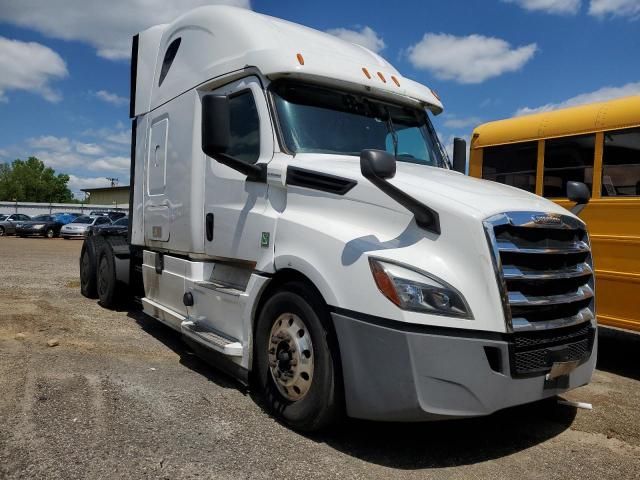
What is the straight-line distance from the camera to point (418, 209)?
135 inches

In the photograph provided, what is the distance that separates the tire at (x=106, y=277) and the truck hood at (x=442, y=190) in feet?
15.2

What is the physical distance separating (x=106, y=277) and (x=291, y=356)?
502 centimetres

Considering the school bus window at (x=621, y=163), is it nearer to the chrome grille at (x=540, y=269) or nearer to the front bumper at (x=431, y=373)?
the chrome grille at (x=540, y=269)

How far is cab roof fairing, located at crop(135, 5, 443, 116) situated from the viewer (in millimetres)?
4488

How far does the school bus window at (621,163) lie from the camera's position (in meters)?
5.86

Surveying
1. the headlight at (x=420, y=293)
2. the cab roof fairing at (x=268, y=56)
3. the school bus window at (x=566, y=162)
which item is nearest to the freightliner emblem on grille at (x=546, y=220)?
the headlight at (x=420, y=293)

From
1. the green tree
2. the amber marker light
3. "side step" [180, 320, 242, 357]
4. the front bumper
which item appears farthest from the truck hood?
the green tree

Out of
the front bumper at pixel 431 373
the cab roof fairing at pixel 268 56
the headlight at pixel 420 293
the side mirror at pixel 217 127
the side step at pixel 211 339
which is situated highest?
the cab roof fairing at pixel 268 56

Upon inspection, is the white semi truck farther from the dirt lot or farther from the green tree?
the green tree

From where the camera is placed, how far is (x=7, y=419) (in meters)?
3.78

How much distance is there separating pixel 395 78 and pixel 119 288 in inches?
192

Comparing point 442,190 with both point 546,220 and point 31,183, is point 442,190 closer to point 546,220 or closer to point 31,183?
point 546,220

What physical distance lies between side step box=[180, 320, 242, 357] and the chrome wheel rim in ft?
1.35

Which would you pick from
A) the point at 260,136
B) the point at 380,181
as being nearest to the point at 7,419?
the point at 260,136
